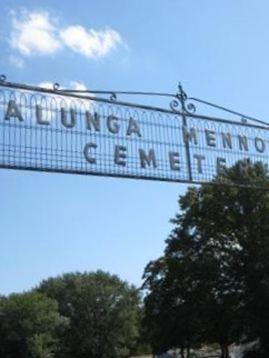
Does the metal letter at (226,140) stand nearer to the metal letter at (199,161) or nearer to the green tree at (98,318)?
the metal letter at (199,161)

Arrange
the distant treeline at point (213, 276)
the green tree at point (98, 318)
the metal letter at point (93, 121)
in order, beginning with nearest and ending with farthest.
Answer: the metal letter at point (93, 121), the distant treeline at point (213, 276), the green tree at point (98, 318)

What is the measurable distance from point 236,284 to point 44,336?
111 ft

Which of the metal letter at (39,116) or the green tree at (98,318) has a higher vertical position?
the green tree at (98,318)

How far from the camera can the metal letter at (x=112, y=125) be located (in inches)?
461

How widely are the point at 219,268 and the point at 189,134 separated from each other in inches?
1114

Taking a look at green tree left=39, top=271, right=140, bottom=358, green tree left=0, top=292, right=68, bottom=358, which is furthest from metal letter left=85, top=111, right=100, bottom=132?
green tree left=39, top=271, right=140, bottom=358

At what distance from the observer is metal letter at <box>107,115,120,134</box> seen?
461 inches

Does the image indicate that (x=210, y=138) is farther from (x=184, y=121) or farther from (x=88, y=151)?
(x=88, y=151)

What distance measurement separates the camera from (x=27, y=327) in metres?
68.4

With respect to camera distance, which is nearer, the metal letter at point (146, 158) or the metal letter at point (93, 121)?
the metal letter at point (93, 121)

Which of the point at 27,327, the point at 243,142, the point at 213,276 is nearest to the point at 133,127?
the point at 243,142

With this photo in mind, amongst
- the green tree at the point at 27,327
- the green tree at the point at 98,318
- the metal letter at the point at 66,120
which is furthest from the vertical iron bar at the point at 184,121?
the green tree at the point at 98,318

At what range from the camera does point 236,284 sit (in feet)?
131

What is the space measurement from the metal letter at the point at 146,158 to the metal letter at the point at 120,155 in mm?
320
